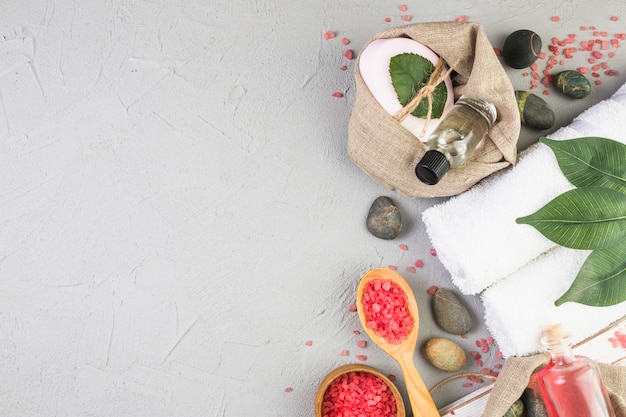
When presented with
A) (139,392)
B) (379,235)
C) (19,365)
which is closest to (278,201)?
(379,235)

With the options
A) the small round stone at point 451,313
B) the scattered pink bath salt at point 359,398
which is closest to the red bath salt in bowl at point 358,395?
the scattered pink bath salt at point 359,398

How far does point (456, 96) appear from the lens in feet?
3.12

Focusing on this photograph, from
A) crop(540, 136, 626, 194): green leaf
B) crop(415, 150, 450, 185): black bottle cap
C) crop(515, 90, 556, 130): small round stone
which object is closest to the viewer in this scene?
crop(415, 150, 450, 185): black bottle cap

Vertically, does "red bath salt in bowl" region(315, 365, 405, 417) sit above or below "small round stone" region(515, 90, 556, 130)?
below

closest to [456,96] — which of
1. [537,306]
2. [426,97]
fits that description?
[426,97]

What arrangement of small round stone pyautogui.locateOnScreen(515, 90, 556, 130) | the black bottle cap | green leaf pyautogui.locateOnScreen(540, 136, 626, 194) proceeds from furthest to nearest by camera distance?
1. small round stone pyautogui.locateOnScreen(515, 90, 556, 130)
2. green leaf pyautogui.locateOnScreen(540, 136, 626, 194)
3. the black bottle cap

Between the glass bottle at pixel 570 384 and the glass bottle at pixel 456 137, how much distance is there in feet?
0.96

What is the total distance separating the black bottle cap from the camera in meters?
0.80

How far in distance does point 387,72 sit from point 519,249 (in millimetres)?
323

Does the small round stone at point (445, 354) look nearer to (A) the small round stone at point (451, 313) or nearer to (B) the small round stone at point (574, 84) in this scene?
(A) the small round stone at point (451, 313)

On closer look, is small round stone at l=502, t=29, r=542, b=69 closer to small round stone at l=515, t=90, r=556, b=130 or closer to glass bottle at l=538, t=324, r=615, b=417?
small round stone at l=515, t=90, r=556, b=130

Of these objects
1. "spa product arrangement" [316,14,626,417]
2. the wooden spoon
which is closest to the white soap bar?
"spa product arrangement" [316,14,626,417]

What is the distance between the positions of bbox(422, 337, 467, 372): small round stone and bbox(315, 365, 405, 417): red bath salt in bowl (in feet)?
0.29

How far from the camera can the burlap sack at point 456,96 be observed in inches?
34.8
